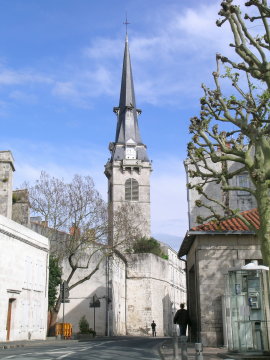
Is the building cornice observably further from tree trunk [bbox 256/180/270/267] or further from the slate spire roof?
the slate spire roof

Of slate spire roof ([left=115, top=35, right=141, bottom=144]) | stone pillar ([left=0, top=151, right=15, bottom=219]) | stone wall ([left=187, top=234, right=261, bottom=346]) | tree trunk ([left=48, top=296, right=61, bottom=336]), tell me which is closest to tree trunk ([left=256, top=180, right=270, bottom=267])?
stone wall ([left=187, top=234, right=261, bottom=346])

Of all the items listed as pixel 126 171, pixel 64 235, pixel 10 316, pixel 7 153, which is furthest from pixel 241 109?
A: pixel 126 171

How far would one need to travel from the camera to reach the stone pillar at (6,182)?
3000 centimetres

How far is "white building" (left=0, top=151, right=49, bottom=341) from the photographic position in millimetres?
23578

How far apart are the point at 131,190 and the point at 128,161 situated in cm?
485

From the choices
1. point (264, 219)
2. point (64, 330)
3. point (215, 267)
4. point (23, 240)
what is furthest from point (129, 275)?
point (264, 219)

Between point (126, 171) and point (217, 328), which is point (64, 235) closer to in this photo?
point (217, 328)

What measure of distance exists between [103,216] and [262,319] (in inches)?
823

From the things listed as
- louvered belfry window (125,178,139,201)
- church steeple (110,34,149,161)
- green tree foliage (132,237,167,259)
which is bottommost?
green tree foliage (132,237,167,259)

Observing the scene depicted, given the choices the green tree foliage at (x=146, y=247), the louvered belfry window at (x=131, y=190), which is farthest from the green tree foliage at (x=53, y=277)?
the louvered belfry window at (x=131, y=190)

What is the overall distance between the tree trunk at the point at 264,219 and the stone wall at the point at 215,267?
5.44m

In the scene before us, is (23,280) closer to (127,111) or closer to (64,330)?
(64,330)

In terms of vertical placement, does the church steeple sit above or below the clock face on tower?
above

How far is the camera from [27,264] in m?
26.7
